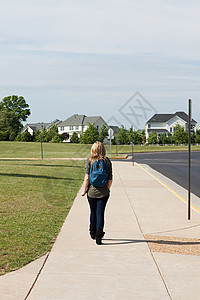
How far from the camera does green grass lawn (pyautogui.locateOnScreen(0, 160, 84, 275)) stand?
6.24 metres

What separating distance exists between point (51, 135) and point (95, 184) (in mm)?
97180

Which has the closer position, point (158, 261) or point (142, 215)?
point (158, 261)

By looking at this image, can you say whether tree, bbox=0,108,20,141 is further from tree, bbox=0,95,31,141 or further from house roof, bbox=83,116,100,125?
house roof, bbox=83,116,100,125

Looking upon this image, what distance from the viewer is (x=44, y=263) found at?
5.77 metres

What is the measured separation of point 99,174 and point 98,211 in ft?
2.03

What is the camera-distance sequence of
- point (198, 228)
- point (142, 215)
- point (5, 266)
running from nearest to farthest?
point (5, 266)
point (198, 228)
point (142, 215)

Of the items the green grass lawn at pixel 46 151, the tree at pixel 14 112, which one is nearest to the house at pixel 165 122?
the tree at pixel 14 112

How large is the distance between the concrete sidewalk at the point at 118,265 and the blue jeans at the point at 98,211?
0.98ft

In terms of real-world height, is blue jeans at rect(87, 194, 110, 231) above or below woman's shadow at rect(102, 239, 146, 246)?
above

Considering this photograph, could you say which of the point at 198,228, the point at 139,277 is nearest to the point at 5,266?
the point at 139,277

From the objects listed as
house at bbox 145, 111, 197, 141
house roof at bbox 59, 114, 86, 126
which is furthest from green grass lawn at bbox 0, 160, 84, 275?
house at bbox 145, 111, 197, 141

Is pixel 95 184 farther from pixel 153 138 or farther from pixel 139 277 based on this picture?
pixel 153 138

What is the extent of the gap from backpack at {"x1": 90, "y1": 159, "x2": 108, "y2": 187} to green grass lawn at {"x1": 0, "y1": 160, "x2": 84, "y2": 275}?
121 centimetres

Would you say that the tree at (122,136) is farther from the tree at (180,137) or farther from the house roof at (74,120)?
the house roof at (74,120)
